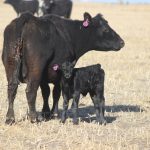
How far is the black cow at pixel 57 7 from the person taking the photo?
30.2 metres

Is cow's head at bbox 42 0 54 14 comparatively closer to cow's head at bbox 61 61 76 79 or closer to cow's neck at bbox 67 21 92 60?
cow's neck at bbox 67 21 92 60

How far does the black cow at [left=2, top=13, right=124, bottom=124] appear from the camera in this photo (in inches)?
388

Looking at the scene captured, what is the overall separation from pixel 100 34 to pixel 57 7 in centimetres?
2084

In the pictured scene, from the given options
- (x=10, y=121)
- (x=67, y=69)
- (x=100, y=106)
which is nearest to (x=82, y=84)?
(x=67, y=69)

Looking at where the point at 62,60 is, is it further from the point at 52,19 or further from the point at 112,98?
the point at 112,98

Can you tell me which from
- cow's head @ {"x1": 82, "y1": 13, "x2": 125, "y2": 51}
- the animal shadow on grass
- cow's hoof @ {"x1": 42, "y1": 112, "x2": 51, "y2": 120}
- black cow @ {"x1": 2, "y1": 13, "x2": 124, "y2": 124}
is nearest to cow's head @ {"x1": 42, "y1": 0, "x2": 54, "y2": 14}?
the animal shadow on grass

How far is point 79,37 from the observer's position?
1093 cm

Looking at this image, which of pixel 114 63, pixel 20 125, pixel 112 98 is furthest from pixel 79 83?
pixel 114 63

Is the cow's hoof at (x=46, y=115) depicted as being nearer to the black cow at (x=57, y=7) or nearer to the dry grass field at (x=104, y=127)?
the dry grass field at (x=104, y=127)

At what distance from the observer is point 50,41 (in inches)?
401

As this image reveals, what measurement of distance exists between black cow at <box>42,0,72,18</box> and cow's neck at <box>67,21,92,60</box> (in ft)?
62.6

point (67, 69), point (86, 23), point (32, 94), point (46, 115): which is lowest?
point (46, 115)

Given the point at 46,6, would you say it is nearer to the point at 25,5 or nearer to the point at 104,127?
the point at 25,5

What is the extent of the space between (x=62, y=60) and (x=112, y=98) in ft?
10.1
